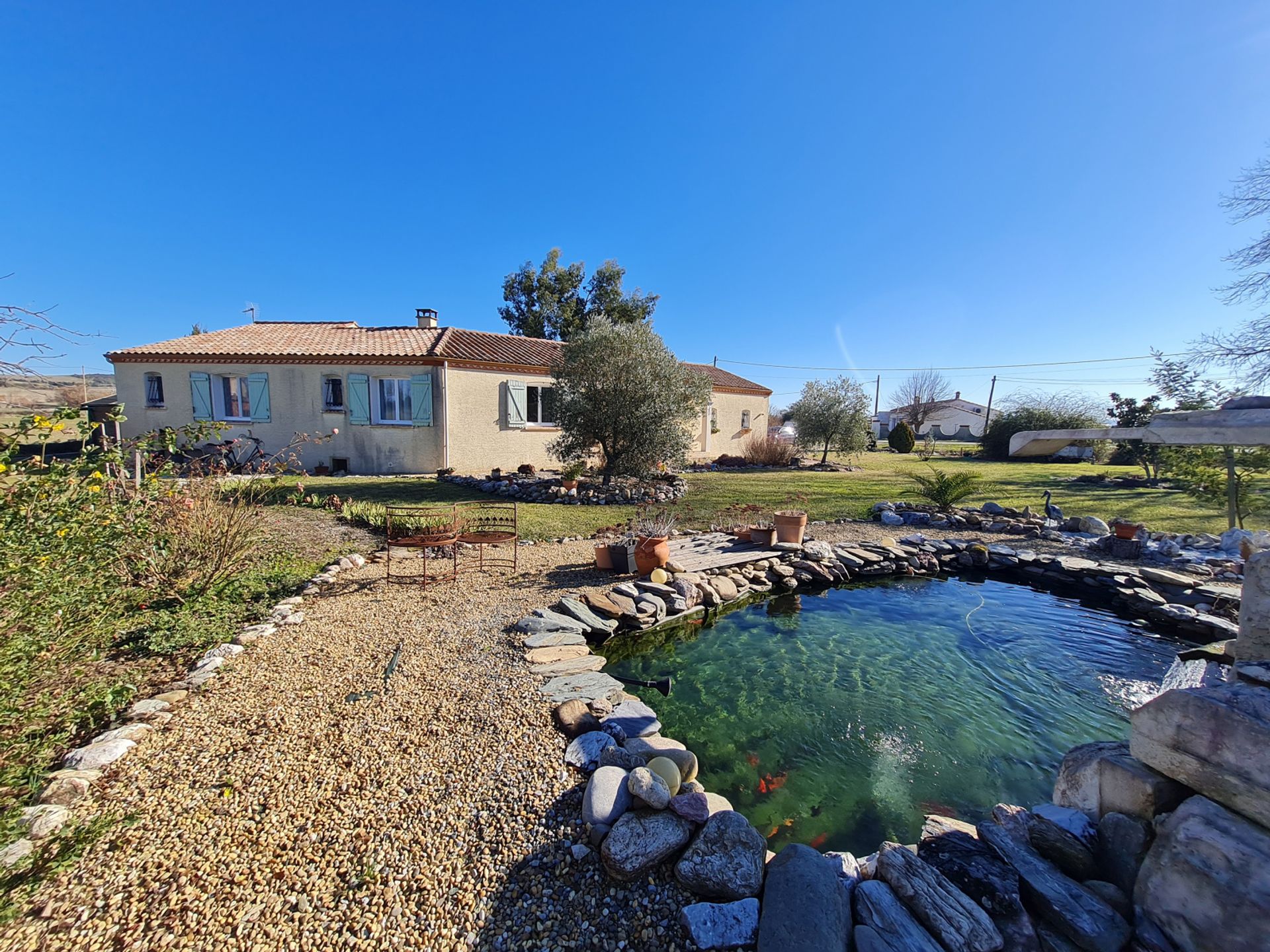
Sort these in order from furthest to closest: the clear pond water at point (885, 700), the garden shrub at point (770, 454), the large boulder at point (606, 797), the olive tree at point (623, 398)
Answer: the garden shrub at point (770, 454) → the olive tree at point (623, 398) → the clear pond water at point (885, 700) → the large boulder at point (606, 797)

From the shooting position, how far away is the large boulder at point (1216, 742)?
147 centimetres

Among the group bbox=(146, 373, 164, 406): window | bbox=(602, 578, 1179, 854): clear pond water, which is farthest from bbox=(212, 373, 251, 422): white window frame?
bbox=(602, 578, 1179, 854): clear pond water

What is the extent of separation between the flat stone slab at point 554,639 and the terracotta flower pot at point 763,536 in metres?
3.65

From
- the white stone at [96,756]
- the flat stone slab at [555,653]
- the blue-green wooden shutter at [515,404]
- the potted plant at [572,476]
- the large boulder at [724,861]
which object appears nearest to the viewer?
the large boulder at [724,861]

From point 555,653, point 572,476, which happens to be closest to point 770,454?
point 572,476

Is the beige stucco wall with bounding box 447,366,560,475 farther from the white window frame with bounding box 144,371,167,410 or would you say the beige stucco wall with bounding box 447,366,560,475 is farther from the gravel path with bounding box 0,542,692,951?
the gravel path with bounding box 0,542,692,951

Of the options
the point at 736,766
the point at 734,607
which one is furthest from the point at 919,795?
the point at 734,607

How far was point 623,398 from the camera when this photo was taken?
10.9 m

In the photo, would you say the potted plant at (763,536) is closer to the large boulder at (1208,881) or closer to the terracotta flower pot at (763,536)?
the terracotta flower pot at (763,536)

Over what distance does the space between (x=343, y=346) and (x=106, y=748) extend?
1460 cm

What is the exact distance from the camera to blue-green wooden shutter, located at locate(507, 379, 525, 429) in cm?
1513

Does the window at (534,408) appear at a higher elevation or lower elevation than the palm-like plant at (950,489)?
higher

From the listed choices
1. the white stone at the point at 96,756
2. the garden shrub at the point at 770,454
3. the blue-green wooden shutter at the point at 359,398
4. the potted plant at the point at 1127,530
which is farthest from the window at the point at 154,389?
the potted plant at the point at 1127,530

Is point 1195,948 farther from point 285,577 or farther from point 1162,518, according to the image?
point 1162,518
